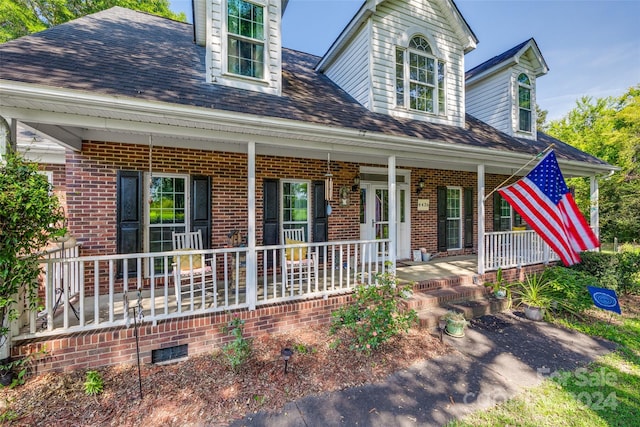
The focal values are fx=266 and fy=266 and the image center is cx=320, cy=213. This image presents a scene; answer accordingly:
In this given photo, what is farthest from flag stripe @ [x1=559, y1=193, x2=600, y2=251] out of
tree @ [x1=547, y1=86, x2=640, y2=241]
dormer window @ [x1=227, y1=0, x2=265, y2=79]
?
tree @ [x1=547, y1=86, x2=640, y2=241]

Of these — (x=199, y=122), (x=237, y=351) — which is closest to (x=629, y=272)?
(x=237, y=351)

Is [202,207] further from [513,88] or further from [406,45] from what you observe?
[513,88]

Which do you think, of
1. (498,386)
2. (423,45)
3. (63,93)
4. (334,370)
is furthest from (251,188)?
(423,45)

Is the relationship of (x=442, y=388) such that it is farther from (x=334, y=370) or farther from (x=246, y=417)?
(x=246, y=417)

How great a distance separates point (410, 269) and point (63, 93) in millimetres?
6566

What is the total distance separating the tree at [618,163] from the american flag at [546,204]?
13.4m

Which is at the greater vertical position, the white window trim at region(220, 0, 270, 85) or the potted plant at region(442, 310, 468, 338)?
the white window trim at region(220, 0, 270, 85)

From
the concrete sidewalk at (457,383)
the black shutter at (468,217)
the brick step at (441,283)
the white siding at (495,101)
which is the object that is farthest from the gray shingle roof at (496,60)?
the concrete sidewalk at (457,383)

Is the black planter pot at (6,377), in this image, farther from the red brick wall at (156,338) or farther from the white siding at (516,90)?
the white siding at (516,90)

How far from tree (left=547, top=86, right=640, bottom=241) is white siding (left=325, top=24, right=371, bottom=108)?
50.9 feet

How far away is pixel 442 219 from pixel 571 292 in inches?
132

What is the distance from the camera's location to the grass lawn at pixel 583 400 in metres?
2.59

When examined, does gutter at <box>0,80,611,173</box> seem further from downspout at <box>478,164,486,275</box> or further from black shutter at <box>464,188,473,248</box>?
black shutter at <box>464,188,473,248</box>

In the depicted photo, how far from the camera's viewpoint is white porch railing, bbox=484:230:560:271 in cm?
612
